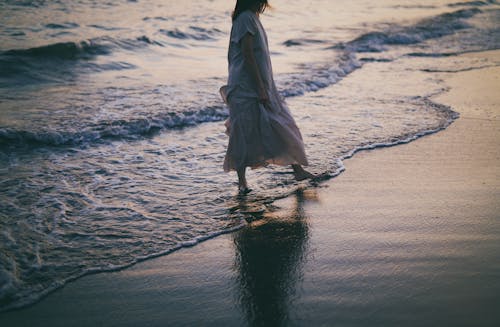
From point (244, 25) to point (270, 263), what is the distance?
6.29 ft

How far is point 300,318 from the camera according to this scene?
2.65 m

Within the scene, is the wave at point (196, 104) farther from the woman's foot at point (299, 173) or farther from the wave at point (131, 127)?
the woman's foot at point (299, 173)

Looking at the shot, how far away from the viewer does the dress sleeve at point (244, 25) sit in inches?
158

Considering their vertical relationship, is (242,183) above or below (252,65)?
below

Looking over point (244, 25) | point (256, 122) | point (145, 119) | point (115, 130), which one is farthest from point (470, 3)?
point (244, 25)

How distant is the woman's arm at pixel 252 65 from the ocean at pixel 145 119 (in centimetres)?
90

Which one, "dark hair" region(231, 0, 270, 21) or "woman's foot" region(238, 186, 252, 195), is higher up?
"dark hair" region(231, 0, 270, 21)

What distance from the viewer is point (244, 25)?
4023 millimetres

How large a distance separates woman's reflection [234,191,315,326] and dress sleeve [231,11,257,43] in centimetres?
147

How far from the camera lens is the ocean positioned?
12.3 feet

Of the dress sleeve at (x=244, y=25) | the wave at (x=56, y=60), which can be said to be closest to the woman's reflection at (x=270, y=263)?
the dress sleeve at (x=244, y=25)

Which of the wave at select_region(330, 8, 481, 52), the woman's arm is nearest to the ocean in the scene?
the wave at select_region(330, 8, 481, 52)

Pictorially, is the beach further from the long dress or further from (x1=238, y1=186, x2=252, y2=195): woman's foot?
the long dress

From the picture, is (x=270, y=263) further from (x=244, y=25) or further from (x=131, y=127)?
(x=131, y=127)
